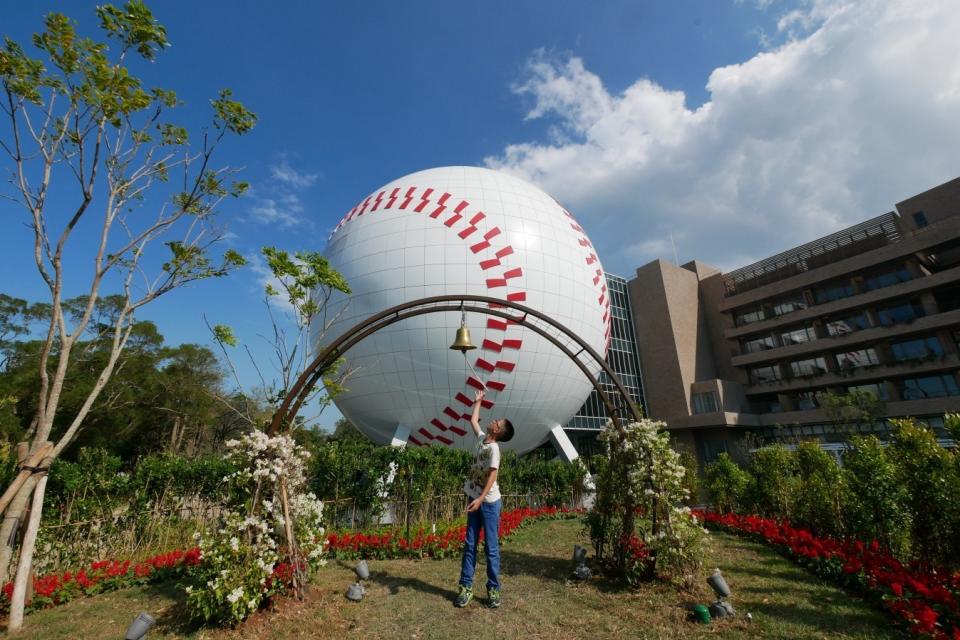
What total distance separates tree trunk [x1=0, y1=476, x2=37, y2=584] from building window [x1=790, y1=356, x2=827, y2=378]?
3955cm

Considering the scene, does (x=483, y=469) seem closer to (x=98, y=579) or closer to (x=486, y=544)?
(x=486, y=544)

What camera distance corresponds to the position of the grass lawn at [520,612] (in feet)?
14.2

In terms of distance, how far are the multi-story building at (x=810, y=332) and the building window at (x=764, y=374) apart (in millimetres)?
74

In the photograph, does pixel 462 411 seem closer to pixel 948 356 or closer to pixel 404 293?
pixel 404 293

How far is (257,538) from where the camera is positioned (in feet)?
15.9

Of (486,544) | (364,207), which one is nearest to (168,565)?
(486,544)

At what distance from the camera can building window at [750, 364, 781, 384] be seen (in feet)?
110

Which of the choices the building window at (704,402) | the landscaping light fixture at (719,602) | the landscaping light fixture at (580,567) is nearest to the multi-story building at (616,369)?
the building window at (704,402)

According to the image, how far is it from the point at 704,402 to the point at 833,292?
1254cm

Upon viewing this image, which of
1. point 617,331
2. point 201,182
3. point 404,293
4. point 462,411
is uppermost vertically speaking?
point 617,331

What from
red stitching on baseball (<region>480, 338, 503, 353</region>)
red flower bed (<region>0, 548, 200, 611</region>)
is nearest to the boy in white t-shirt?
red flower bed (<region>0, 548, 200, 611</region>)

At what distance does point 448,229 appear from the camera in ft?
45.3

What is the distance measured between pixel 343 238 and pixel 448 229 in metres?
4.47

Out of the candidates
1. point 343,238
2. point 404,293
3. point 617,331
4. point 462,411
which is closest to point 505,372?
point 462,411
